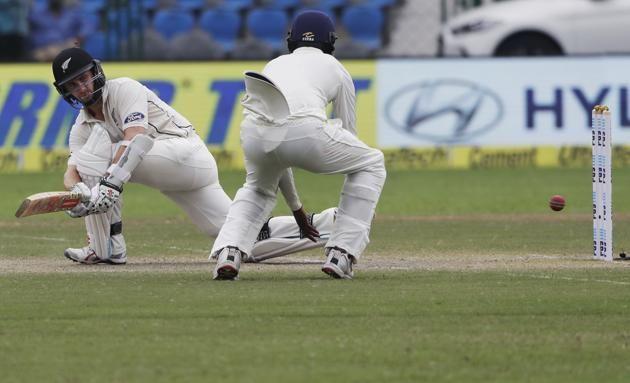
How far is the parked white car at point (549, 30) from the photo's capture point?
25.8m

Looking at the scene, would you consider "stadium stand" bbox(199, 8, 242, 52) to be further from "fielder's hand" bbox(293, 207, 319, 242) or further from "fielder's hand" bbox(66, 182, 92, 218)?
"fielder's hand" bbox(66, 182, 92, 218)

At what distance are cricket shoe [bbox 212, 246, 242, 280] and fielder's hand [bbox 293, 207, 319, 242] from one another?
0.78 m

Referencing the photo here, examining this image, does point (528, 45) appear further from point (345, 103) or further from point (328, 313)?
point (328, 313)

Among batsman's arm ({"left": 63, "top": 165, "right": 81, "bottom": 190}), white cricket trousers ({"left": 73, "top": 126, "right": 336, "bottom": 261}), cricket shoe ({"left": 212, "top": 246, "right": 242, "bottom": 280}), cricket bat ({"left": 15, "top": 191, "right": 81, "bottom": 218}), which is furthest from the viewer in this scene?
white cricket trousers ({"left": 73, "top": 126, "right": 336, "bottom": 261})

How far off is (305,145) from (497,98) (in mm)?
13575

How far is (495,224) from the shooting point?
1574 cm

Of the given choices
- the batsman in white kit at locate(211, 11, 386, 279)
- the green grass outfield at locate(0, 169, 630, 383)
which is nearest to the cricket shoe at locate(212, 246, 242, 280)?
the batsman in white kit at locate(211, 11, 386, 279)

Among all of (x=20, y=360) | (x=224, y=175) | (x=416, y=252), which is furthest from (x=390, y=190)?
(x=20, y=360)

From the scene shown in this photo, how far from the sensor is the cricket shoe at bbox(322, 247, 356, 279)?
33.3 ft

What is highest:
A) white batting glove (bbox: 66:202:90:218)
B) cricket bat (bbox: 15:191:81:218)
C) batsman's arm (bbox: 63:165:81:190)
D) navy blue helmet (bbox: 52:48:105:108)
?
navy blue helmet (bbox: 52:48:105:108)

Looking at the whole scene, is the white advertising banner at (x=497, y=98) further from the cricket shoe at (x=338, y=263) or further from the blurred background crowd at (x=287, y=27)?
the cricket shoe at (x=338, y=263)

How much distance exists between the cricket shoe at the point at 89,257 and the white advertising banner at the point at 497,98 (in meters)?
11.7

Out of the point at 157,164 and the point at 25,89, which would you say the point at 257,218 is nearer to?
the point at 157,164

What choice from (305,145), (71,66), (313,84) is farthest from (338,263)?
(71,66)
